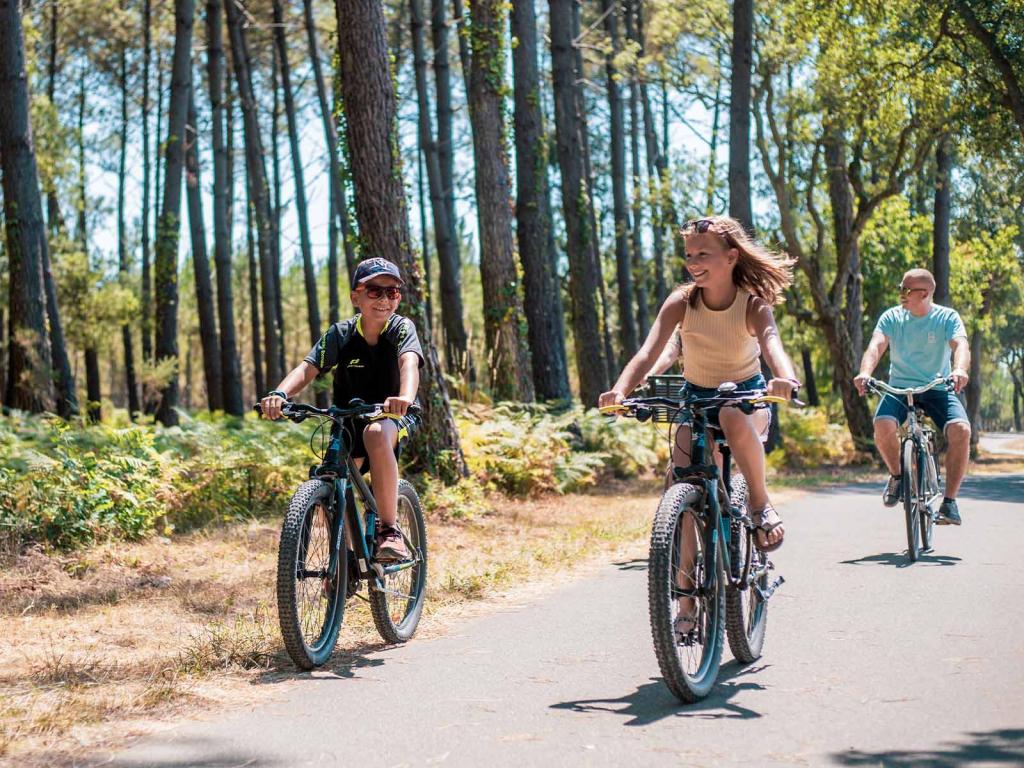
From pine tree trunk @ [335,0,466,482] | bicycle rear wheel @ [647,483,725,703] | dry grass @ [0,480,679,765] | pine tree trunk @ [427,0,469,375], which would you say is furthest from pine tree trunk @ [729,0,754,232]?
bicycle rear wheel @ [647,483,725,703]

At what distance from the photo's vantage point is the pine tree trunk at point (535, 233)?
18.8 meters

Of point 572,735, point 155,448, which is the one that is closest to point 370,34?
point 155,448

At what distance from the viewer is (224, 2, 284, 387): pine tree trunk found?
27.6 meters

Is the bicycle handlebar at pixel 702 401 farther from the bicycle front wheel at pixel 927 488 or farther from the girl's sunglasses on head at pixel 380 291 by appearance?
the bicycle front wheel at pixel 927 488

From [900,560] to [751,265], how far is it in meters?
4.16

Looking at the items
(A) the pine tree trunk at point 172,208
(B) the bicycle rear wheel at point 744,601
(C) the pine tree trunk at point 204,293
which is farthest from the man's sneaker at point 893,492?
(C) the pine tree trunk at point 204,293

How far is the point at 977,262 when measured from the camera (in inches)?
1531

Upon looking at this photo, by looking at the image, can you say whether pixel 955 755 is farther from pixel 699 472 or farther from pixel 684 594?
pixel 699 472

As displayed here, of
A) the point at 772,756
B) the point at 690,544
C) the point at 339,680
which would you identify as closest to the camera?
the point at 772,756

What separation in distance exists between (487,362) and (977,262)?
26.8 metres

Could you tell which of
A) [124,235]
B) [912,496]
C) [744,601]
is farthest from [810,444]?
[124,235]

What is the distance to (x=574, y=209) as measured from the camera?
20.8 metres

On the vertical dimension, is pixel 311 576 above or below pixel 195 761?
above

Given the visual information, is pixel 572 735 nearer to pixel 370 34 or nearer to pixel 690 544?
pixel 690 544
